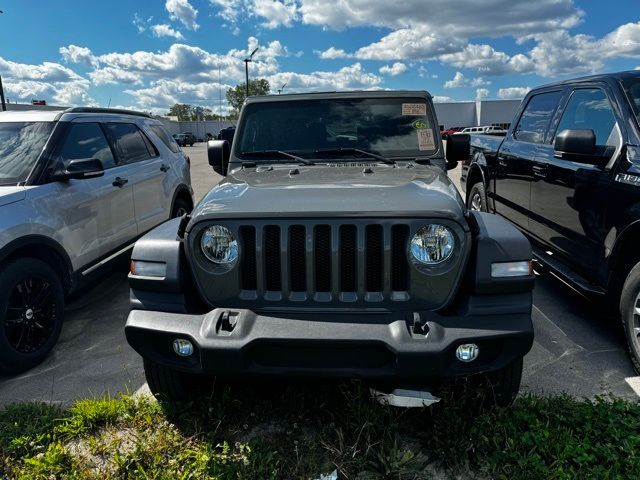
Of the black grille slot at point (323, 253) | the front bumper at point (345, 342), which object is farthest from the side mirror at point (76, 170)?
the black grille slot at point (323, 253)

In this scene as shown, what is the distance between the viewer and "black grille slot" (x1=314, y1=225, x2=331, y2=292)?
245 cm

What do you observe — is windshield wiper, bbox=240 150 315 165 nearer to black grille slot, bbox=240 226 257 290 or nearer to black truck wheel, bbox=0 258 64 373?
black grille slot, bbox=240 226 257 290

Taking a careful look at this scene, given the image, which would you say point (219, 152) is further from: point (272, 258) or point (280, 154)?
point (272, 258)

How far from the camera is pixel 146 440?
8.91 ft

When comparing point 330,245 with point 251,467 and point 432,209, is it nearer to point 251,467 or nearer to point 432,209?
point 432,209

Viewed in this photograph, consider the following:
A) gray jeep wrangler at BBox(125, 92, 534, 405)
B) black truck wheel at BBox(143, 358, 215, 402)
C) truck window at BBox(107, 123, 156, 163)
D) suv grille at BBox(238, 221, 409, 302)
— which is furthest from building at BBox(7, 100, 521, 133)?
suv grille at BBox(238, 221, 409, 302)

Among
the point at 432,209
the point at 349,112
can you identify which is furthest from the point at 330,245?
the point at 349,112

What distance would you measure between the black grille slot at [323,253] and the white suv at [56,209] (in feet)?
7.60

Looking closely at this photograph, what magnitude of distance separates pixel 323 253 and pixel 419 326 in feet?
1.92

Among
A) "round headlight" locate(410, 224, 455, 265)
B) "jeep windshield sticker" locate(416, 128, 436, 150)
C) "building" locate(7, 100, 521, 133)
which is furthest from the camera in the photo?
"building" locate(7, 100, 521, 133)

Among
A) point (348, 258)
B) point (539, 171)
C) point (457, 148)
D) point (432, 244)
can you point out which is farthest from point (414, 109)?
point (348, 258)

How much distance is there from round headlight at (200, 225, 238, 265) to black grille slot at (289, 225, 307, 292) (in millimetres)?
287

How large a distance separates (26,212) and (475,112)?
7300cm

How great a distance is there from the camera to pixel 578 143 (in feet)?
11.7
